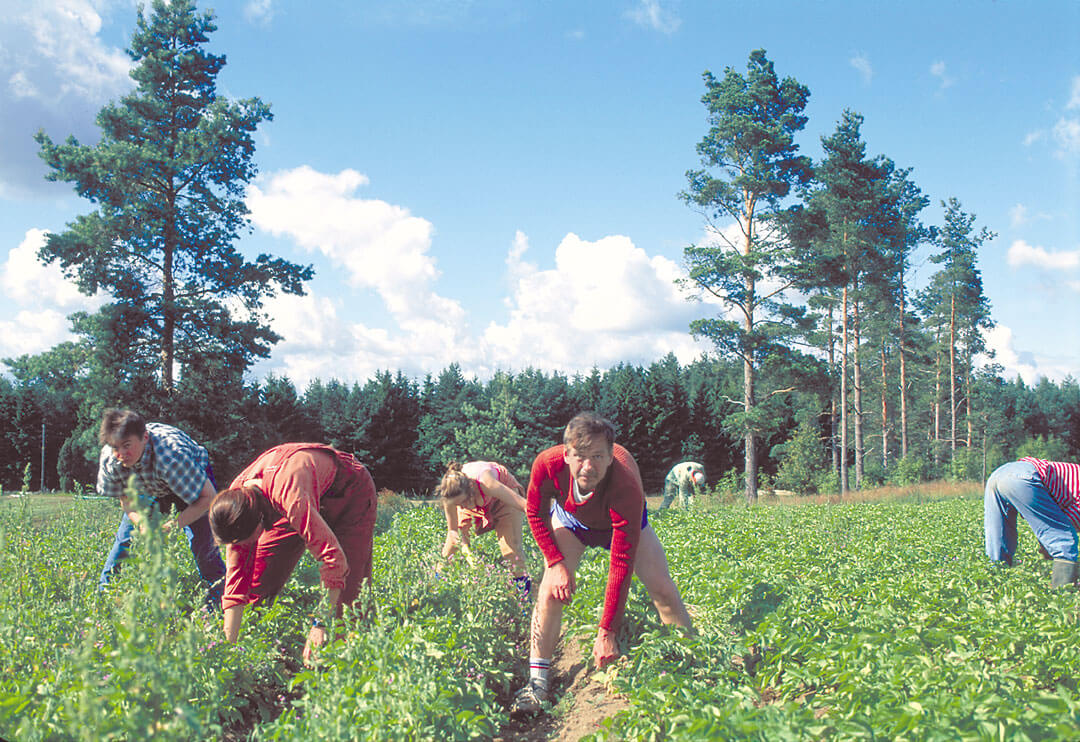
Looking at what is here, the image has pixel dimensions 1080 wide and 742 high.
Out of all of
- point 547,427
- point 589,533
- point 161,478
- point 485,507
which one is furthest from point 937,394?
point 161,478

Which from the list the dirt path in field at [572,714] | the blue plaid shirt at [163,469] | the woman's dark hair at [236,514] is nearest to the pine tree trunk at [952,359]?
the dirt path in field at [572,714]

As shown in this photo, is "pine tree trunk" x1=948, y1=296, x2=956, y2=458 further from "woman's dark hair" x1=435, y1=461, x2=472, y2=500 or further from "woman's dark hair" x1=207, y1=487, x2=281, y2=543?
"woman's dark hair" x1=207, y1=487, x2=281, y2=543

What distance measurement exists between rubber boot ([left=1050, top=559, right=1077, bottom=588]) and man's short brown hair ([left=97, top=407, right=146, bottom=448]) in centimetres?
565

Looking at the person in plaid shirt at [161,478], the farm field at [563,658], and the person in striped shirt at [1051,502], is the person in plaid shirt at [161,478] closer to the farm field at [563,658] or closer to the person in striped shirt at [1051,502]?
the farm field at [563,658]

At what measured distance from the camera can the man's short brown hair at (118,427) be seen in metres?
4.31

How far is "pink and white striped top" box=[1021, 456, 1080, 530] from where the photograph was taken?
454 cm

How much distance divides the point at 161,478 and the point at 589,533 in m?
2.87

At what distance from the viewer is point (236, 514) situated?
319cm

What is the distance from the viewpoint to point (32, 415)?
114 feet

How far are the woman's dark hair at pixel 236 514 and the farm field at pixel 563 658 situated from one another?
33 cm

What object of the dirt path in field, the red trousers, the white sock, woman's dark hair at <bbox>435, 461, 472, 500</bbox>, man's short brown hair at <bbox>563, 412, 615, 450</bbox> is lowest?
the dirt path in field

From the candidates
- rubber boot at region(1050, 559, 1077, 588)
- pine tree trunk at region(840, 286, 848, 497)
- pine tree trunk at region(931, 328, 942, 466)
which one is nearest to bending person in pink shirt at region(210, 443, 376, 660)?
rubber boot at region(1050, 559, 1077, 588)

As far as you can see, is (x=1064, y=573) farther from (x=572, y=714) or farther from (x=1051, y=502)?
(x=572, y=714)

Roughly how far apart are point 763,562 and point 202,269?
1497 centimetres
